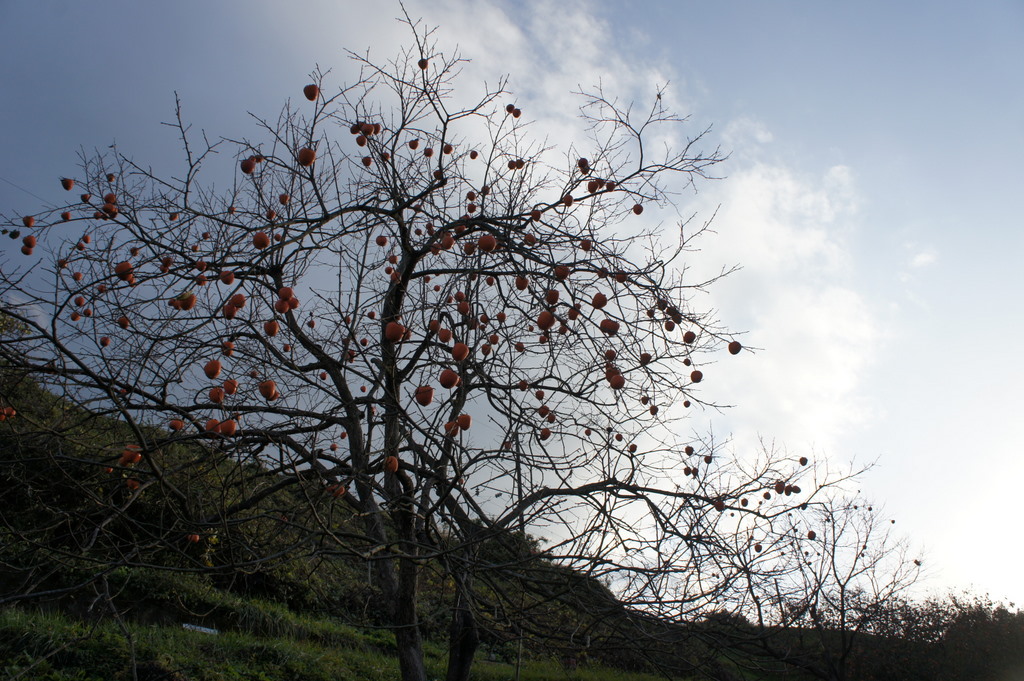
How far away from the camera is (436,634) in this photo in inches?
332

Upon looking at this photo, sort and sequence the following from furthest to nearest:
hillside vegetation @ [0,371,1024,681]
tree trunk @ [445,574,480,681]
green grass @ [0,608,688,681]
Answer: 1. tree trunk @ [445,574,480,681]
2. green grass @ [0,608,688,681]
3. hillside vegetation @ [0,371,1024,681]

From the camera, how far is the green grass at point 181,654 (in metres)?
3.90

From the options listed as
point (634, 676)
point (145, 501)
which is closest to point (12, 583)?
point (145, 501)

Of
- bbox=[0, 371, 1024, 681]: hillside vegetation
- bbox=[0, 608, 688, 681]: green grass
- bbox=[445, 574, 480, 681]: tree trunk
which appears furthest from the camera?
bbox=[445, 574, 480, 681]: tree trunk

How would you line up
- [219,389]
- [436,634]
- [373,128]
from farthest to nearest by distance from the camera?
1. [436,634]
2. [373,128]
3. [219,389]

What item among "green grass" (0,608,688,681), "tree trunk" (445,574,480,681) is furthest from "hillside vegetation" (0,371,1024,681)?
"tree trunk" (445,574,480,681)

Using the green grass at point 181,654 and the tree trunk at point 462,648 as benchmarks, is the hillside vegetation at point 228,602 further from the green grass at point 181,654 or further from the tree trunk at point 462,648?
the tree trunk at point 462,648

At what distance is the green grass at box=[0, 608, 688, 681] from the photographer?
12.8ft

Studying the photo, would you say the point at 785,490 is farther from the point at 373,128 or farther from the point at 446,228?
the point at 373,128

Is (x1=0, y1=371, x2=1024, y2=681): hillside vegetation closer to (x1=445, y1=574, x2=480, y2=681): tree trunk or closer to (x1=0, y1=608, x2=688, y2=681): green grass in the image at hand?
(x1=0, y1=608, x2=688, y2=681): green grass

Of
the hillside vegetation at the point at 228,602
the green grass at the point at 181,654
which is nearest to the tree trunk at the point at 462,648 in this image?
the hillside vegetation at the point at 228,602

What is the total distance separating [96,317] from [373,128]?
2.03 metres

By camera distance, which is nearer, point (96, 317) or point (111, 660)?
point (96, 317)

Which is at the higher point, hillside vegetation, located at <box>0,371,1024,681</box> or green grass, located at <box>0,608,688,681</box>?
hillside vegetation, located at <box>0,371,1024,681</box>
